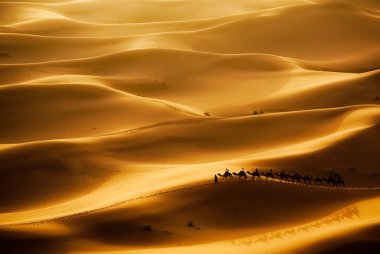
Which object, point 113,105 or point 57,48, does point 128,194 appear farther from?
point 57,48

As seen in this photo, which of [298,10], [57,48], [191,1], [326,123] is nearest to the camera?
[326,123]

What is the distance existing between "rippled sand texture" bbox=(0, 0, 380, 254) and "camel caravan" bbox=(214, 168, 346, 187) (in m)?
0.16

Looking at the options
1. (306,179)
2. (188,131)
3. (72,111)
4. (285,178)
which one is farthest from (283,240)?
(72,111)

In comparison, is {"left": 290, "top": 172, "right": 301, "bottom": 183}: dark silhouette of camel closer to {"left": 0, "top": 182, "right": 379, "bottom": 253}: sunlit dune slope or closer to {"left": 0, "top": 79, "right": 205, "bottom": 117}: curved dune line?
{"left": 0, "top": 182, "right": 379, "bottom": 253}: sunlit dune slope

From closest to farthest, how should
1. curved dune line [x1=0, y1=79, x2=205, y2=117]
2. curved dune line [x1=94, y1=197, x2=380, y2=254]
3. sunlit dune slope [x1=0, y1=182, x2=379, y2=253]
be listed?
curved dune line [x1=94, y1=197, x2=380, y2=254]
sunlit dune slope [x1=0, y1=182, x2=379, y2=253]
curved dune line [x1=0, y1=79, x2=205, y2=117]

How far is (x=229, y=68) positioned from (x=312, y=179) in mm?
9039

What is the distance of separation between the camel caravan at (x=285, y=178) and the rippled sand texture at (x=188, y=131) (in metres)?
0.16

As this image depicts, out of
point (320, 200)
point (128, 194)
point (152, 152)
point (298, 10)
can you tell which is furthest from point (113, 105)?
point (298, 10)

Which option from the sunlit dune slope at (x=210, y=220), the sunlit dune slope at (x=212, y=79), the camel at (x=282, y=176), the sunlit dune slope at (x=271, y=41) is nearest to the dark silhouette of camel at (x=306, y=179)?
the camel at (x=282, y=176)

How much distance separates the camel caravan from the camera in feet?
29.4

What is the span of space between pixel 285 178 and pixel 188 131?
358cm

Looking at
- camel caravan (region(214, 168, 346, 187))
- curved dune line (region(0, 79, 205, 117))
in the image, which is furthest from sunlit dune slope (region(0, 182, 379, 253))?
curved dune line (region(0, 79, 205, 117))

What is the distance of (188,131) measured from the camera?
12.7 m

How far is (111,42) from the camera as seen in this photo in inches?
870
